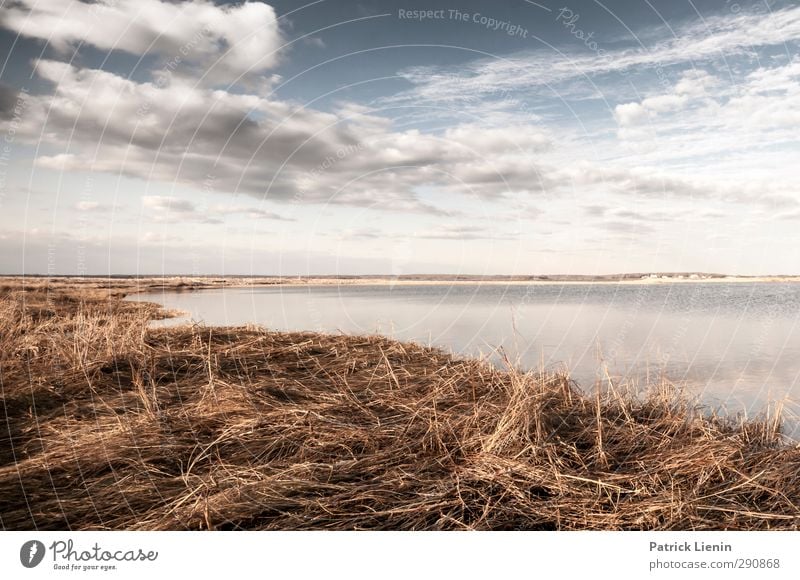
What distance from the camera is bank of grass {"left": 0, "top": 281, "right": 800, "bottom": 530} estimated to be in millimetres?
2547

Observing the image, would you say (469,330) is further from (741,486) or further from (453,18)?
(741,486)

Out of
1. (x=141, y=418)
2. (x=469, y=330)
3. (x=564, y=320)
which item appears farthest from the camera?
(x=564, y=320)

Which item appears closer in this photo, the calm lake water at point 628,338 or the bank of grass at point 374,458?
the bank of grass at point 374,458

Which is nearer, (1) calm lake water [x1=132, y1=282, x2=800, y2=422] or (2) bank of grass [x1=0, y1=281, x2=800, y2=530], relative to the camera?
(2) bank of grass [x1=0, y1=281, x2=800, y2=530]

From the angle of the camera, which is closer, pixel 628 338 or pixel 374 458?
pixel 374 458

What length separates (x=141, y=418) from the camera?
11.2 ft

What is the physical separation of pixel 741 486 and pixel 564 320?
8.94m

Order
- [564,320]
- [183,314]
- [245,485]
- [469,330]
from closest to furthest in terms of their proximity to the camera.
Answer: [245,485]
[469,330]
[564,320]
[183,314]

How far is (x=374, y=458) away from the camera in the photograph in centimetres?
290

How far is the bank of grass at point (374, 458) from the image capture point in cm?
255

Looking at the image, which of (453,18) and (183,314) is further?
(183,314)
